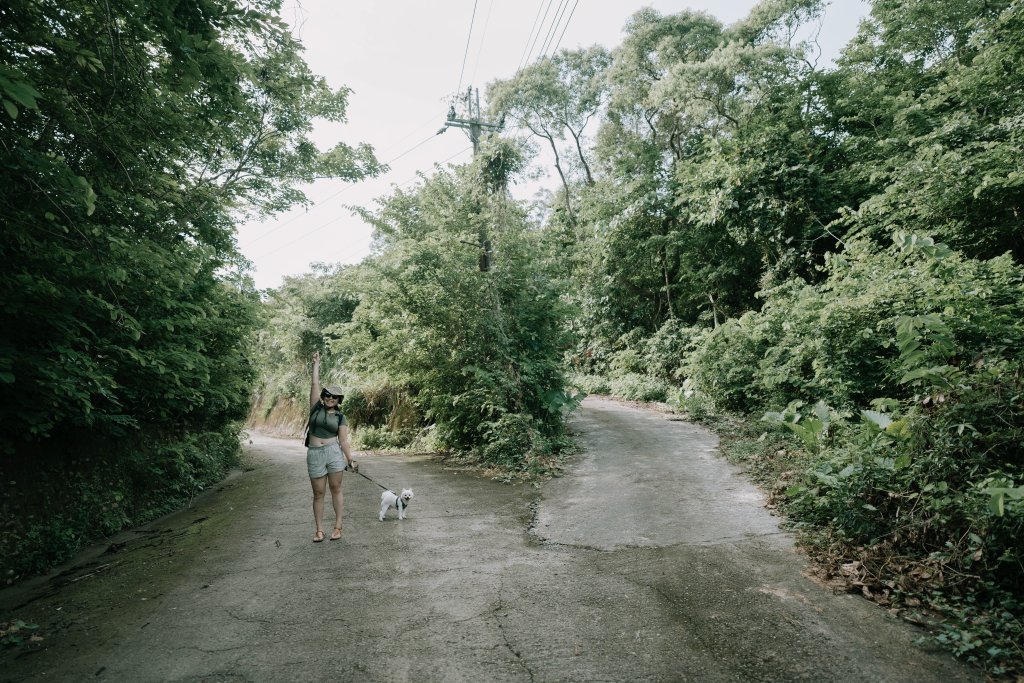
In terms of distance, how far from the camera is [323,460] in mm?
5344

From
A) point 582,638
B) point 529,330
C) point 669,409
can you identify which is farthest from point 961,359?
point 669,409

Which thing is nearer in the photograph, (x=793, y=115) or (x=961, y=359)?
(x=961, y=359)

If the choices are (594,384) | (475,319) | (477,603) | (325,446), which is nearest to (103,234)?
(325,446)

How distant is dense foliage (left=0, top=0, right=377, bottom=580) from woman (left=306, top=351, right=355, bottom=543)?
1.79 m

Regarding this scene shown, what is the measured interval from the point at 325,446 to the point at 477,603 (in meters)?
2.50

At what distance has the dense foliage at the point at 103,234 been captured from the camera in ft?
12.4

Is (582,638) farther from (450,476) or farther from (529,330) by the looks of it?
(529,330)

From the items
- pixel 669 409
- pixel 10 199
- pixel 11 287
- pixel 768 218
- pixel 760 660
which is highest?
pixel 768 218

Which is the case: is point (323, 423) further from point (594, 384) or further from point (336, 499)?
point (594, 384)

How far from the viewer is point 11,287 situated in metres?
4.19

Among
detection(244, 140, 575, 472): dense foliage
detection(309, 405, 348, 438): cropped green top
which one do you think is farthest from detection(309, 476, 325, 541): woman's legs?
detection(244, 140, 575, 472): dense foliage

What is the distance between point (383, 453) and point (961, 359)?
1218 centimetres

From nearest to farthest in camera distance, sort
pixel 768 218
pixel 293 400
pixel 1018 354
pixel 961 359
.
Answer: pixel 1018 354 < pixel 961 359 < pixel 768 218 < pixel 293 400

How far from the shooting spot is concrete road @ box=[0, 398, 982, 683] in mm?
2998
